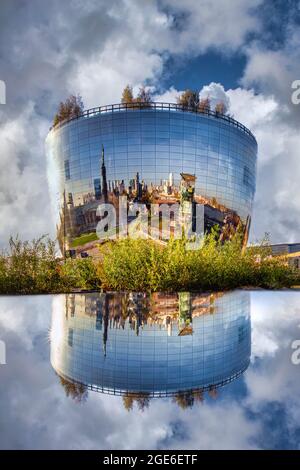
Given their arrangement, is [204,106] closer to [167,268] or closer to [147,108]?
[147,108]

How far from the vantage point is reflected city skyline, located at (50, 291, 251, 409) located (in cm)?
337

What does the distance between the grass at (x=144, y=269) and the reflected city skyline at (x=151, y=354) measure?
7.19m

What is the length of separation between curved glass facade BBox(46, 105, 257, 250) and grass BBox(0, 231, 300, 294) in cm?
2325

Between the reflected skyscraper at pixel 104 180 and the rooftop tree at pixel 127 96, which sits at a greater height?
the rooftop tree at pixel 127 96

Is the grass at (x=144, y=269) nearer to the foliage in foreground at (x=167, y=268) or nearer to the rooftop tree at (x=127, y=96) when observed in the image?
the foliage in foreground at (x=167, y=268)

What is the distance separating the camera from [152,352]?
468cm

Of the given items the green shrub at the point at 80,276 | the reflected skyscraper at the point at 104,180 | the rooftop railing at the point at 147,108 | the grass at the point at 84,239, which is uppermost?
the rooftop railing at the point at 147,108

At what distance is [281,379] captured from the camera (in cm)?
352

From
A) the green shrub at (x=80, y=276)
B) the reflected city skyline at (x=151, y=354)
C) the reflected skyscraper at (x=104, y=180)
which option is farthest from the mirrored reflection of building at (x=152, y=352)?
the reflected skyscraper at (x=104, y=180)

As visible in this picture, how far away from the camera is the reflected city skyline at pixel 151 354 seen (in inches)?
133

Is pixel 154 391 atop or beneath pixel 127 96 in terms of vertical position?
beneath

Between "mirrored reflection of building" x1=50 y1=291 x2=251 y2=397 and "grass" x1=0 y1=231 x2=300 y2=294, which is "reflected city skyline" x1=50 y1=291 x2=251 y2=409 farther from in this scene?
"grass" x1=0 y1=231 x2=300 y2=294

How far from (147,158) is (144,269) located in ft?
91.5

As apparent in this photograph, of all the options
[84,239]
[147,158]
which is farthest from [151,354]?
[84,239]
